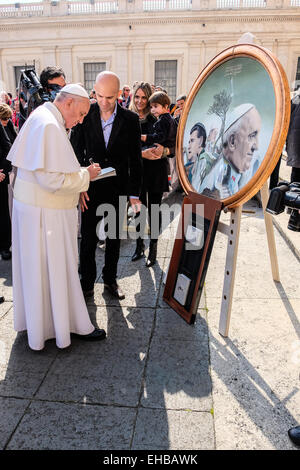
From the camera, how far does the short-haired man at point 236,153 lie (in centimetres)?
255

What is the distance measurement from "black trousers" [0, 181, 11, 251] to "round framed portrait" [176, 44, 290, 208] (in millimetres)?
2816

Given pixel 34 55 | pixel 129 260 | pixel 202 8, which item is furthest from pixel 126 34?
pixel 129 260

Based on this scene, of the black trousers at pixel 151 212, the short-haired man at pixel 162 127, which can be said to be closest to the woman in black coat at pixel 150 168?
the black trousers at pixel 151 212

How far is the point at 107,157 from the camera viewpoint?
11.0ft

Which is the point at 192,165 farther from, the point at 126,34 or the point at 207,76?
the point at 126,34

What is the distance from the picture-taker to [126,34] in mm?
24969

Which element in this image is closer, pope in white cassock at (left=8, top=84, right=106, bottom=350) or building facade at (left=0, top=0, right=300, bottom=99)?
pope in white cassock at (left=8, top=84, right=106, bottom=350)

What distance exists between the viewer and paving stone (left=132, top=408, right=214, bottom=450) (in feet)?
6.56

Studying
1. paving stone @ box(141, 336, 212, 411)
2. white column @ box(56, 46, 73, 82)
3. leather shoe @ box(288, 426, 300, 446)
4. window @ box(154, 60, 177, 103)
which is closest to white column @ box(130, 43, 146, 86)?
window @ box(154, 60, 177, 103)

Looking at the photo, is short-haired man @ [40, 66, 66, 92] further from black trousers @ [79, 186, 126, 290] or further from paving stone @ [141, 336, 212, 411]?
paving stone @ [141, 336, 212, 411]

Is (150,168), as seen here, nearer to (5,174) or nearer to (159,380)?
(5,174)

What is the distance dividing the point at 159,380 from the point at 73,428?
0.67m

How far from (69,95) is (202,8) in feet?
85.1

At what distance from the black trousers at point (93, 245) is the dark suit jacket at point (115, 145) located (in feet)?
0.48
